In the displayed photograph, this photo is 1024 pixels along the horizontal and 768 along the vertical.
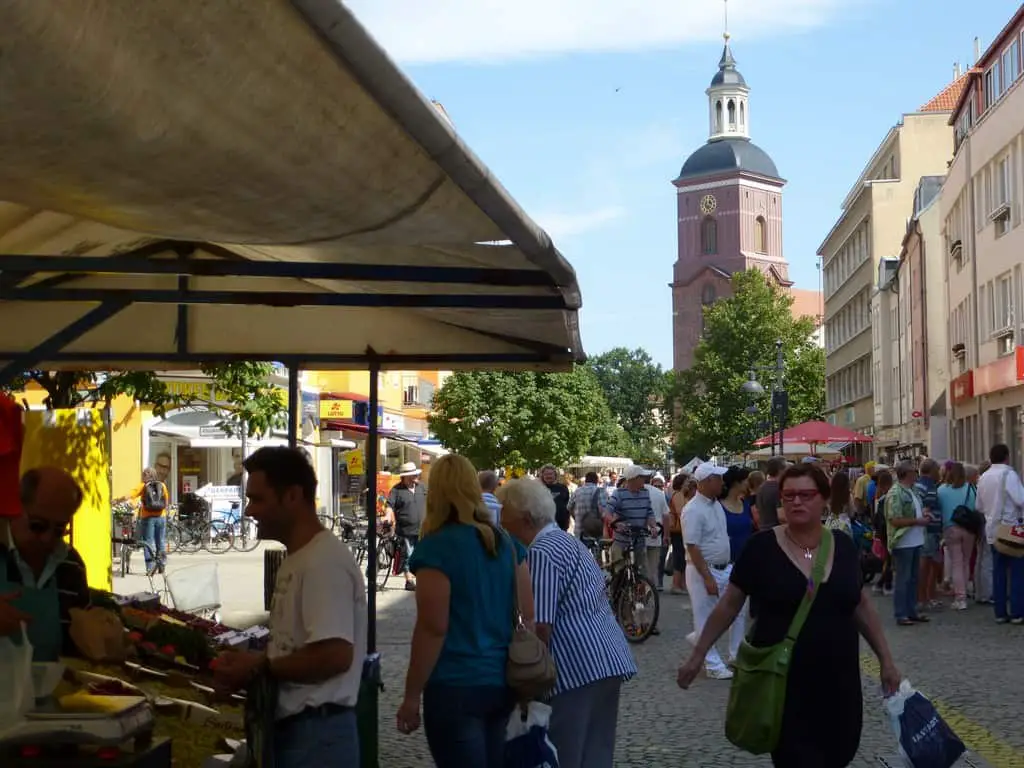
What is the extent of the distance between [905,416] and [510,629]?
215 feet

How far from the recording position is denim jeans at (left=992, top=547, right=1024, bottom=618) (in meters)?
18.2

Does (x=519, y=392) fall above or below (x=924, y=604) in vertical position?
above

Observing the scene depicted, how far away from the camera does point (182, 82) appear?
3.69 metres

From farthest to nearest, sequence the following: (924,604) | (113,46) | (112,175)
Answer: (924,604), (112,175), (113,46)

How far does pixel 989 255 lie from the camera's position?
40.2 meters

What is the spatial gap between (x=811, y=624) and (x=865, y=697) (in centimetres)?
670

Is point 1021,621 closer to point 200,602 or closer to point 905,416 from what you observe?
point 200,602

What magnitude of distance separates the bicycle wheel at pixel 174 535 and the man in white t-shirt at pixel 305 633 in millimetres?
30006

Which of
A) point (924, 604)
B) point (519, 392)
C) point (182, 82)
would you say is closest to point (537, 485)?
point (182, 82)

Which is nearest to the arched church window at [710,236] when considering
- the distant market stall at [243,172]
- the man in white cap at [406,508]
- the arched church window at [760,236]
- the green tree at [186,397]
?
the arched church window at [760,236]

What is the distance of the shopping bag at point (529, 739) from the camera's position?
5.55 meters

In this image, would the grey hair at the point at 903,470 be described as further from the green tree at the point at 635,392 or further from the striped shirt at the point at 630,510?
the green tree at the point at 635,392

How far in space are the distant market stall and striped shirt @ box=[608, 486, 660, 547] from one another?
34.4 ft

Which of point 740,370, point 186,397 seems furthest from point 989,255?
point 740,370
